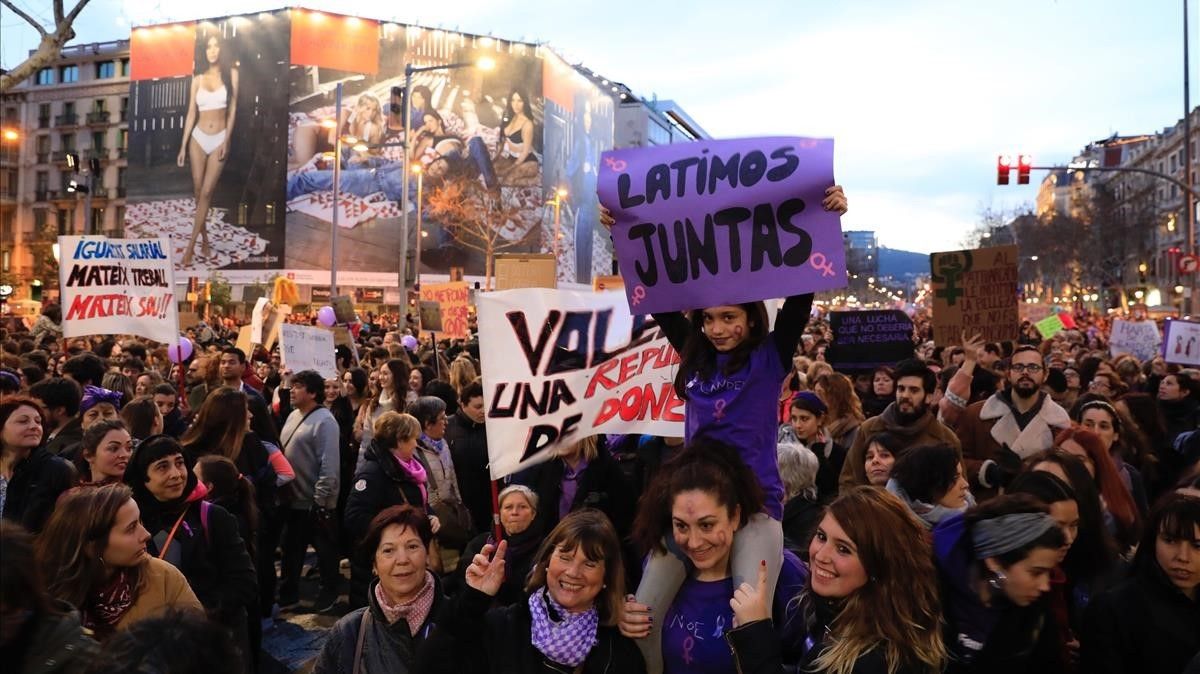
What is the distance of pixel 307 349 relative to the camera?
32.0 ft

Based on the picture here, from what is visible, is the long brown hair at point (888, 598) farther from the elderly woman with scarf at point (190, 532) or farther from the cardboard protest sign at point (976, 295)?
the cardboard protest sign at point (976, 295)

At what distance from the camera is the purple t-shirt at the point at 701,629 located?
9.91ft

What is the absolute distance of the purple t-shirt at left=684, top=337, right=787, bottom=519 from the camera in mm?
3551

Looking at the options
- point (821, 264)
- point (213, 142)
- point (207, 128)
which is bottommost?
point (821, 264)

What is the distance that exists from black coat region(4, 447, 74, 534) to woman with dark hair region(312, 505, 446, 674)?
6.54 feet

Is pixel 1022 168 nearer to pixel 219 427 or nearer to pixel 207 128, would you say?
pixel 219 427

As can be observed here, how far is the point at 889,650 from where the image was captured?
261 cm

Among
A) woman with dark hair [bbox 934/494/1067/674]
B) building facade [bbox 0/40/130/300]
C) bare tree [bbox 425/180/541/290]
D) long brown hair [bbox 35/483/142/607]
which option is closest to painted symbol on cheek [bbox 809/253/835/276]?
woman with dark hair [bbox 934/494/1067/674]

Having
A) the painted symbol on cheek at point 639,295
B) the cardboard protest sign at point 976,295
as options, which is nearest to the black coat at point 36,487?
the painted symbol on cheek at point 639,295

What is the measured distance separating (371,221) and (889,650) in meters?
53.1

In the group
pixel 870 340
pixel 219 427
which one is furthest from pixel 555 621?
pixel 870 340

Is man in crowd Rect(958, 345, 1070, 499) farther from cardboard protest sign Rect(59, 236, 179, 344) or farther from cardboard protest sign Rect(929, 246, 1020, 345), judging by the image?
cardboard protest sign Rect(59, 236, 179, 344)

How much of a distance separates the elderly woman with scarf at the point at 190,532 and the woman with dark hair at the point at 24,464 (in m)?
0.53

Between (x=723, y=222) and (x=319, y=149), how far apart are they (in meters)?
52.7
